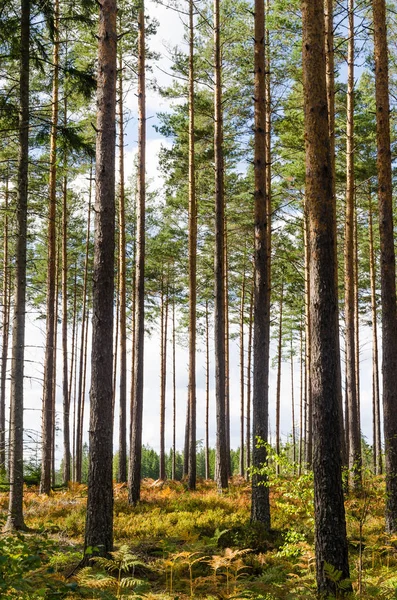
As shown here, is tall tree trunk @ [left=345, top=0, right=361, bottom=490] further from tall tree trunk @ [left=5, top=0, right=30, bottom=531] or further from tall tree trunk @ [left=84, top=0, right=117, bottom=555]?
tall tree trunk @ [left=5, top=0, right=30, bottom=531]

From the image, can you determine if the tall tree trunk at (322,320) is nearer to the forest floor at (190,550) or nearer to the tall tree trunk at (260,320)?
the forest floor at (190,550)

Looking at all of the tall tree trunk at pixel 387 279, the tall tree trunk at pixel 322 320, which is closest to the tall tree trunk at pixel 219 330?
the tall tree trunk at pixel 387 279

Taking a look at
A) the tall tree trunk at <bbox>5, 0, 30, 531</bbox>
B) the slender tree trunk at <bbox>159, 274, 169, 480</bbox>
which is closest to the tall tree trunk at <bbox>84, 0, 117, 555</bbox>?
the tall tree trunk at <bbox>5, 0, 30, 531</bbox>

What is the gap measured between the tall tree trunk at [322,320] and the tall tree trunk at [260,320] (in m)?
3.51

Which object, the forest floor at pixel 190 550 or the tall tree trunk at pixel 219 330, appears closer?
the forest floor at pixel 190 550

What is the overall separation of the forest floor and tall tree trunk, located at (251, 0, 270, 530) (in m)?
0.53

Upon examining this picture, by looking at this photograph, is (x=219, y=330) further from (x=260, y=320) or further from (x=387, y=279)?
(x=387, y=279)

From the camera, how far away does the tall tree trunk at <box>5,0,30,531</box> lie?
35.3 ft

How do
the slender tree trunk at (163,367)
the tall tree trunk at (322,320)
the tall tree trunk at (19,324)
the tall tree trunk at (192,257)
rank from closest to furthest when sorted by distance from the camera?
the tall tree trunk at (322,320), the tall tree trunk at (19,324), the tall tree trunk at (192,257), the slender tree trunk at (163,367)

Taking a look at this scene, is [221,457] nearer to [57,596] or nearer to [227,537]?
[227,537]

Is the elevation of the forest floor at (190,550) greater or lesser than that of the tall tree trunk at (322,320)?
lesser

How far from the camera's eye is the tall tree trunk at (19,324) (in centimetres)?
1077

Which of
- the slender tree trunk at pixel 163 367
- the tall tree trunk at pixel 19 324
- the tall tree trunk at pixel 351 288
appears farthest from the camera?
the slender tree trunk at pixel 163 367

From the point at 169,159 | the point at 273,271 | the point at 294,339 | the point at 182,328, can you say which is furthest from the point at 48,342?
the point at 294,339
